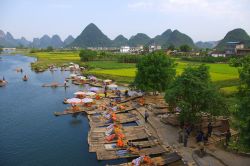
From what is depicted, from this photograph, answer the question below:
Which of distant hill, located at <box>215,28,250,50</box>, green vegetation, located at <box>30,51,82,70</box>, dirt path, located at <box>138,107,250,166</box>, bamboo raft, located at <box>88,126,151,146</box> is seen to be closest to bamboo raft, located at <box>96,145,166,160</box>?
dirt path, located at <box>138,107,250,166</box>

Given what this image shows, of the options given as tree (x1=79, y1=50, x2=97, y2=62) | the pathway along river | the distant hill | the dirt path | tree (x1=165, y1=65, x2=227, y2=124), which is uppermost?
the distant hill

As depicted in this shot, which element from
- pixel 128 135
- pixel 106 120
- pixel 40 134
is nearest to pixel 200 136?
pixel 128 135

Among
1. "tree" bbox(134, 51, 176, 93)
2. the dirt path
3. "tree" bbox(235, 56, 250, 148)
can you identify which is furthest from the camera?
"tree" bbox(134, 51, 176, 93)

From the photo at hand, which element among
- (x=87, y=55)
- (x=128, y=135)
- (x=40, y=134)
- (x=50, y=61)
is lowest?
(x=40, y=134)

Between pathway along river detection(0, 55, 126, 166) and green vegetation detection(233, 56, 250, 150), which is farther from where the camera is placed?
pathway along river detection(0, 55, 126, 166)

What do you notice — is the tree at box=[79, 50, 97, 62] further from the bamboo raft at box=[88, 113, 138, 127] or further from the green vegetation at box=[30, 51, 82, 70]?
the bamboo raft at box=[88, 113, 138, 127]

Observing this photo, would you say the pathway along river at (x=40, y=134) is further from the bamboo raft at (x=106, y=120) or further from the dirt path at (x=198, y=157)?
the dirt path at (x=198, y=157)

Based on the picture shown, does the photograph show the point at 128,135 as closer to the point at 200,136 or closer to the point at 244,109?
the point at 200,136
